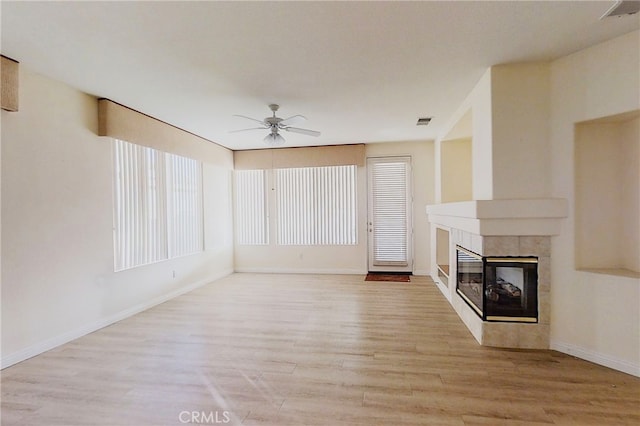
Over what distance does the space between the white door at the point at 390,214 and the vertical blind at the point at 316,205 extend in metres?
0.40

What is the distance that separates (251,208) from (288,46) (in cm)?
488

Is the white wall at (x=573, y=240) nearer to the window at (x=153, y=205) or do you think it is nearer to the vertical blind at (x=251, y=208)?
the window at (x=153, y=205)

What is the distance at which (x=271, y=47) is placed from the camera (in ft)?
8.73

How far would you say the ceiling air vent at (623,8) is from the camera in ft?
6.88

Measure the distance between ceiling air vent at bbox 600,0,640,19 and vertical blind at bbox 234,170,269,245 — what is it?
19.4 feet

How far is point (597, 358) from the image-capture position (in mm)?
2750

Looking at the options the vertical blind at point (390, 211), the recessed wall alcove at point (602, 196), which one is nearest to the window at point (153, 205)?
the vertical blind at point (390, 211)

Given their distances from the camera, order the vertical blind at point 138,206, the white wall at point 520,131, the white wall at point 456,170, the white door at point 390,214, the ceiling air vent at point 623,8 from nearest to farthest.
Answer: the ceiling air vent at point 623,8, the white wall at point 520,131, the vertical blind at point 138,206, the white wall at point 456,170, the white door at point 390,214

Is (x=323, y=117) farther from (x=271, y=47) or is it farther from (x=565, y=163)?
(x=565, y=163)

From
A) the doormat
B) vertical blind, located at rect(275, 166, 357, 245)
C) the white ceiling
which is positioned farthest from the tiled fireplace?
vertical blind, located at rect(275, 166, 357, 245)

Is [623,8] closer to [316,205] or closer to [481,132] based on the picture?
[481,132]

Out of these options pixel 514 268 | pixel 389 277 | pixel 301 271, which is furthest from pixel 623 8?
pixel 301 271

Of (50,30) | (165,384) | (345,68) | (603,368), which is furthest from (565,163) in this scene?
(50,30)

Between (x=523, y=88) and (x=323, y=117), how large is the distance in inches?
98.9
